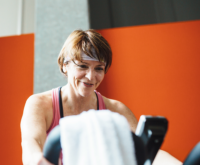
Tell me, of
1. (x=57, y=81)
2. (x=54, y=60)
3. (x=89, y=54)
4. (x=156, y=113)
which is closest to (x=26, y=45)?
(x=54, y=60)

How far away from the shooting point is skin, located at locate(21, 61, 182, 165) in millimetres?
691

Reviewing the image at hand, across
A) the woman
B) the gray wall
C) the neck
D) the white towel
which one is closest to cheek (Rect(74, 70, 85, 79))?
the woman

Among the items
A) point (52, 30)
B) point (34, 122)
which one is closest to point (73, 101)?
point (34, 122)

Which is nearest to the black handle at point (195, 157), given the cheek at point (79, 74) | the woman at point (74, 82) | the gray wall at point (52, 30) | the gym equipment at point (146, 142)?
the gym equipment at point (146, 142)

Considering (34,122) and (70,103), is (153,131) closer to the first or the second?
(34,122)

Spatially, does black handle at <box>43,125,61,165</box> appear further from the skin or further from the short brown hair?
the short brown hair

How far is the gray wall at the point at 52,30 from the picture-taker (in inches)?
61.7

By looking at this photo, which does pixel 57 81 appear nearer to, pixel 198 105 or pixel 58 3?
pixel 58 3

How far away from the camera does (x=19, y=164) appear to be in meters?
1.29

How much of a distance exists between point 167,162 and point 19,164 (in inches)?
35.6

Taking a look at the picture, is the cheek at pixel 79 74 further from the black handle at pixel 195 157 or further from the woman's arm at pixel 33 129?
the black handle at pixel 195 157

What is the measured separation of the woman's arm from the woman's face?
6.6 inches

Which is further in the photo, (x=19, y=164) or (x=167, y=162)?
(x=19, y=164)

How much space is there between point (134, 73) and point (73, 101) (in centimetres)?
59
